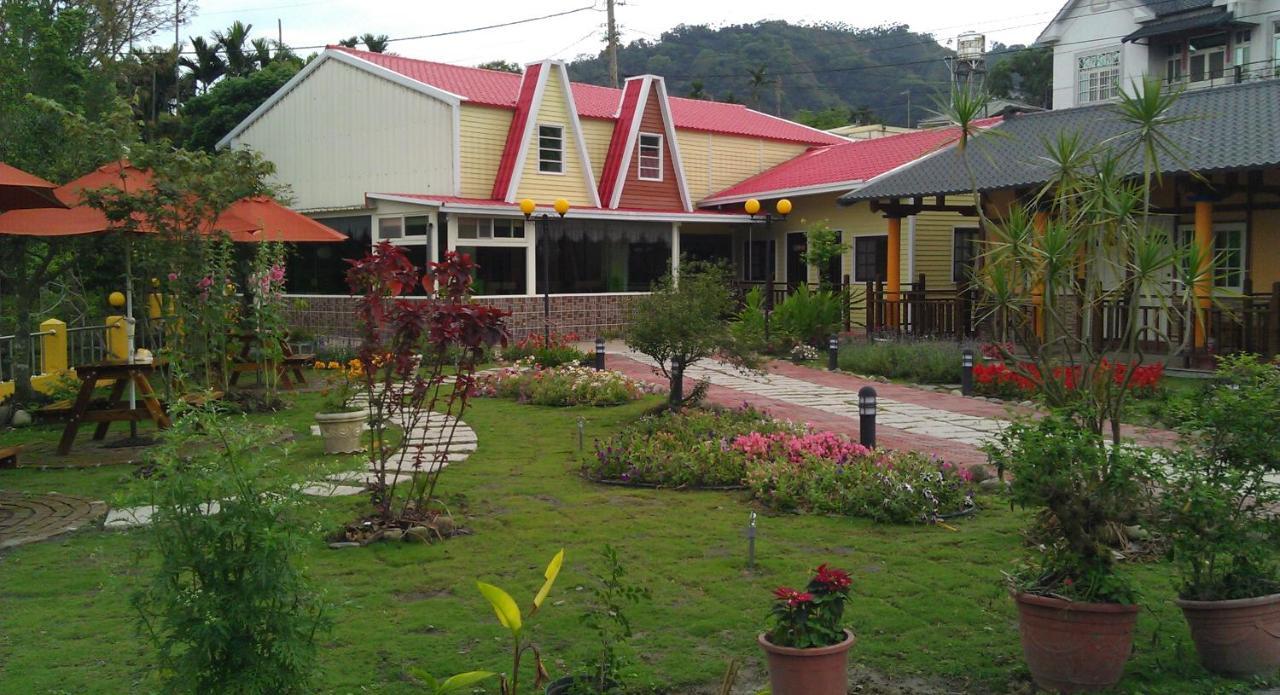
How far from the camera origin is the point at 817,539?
7285mm

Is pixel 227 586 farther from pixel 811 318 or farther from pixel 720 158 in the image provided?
pixel 720 158

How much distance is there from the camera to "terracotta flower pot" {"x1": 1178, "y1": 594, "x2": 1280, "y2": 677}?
16.0 ft

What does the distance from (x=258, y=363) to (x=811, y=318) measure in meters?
11.1

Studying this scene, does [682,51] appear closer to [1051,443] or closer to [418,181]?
[418,181]

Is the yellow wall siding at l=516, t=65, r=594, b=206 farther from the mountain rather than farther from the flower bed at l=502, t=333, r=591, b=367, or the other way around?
the mountain

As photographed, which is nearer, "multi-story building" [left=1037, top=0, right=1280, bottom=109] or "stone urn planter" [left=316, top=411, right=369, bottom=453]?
"stone urn planter" [left=316, top=411, right=369, bottom=453]

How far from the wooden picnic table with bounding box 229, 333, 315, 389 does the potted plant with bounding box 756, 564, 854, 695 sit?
11188 millimetres

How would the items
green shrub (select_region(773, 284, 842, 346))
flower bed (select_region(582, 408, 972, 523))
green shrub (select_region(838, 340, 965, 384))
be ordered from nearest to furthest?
flower bed (select_region(582, 408, 972, 523)) → green shrub (select_region(838, 340, 965, 384)) → green shrub (select_region(773, 284, 842, 346))

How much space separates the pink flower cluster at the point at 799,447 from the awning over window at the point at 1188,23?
29.9m

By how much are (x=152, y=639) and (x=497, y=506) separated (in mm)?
4560

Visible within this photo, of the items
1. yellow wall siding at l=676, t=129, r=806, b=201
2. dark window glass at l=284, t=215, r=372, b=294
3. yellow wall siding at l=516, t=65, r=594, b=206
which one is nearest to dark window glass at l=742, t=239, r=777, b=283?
yellow wall siding at l=676, t=129, r=806, b=201

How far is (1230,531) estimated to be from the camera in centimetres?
479

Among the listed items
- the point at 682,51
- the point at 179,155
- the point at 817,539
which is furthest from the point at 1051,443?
the point at 682,51

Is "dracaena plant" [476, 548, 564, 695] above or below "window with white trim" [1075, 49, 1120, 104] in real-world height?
below
